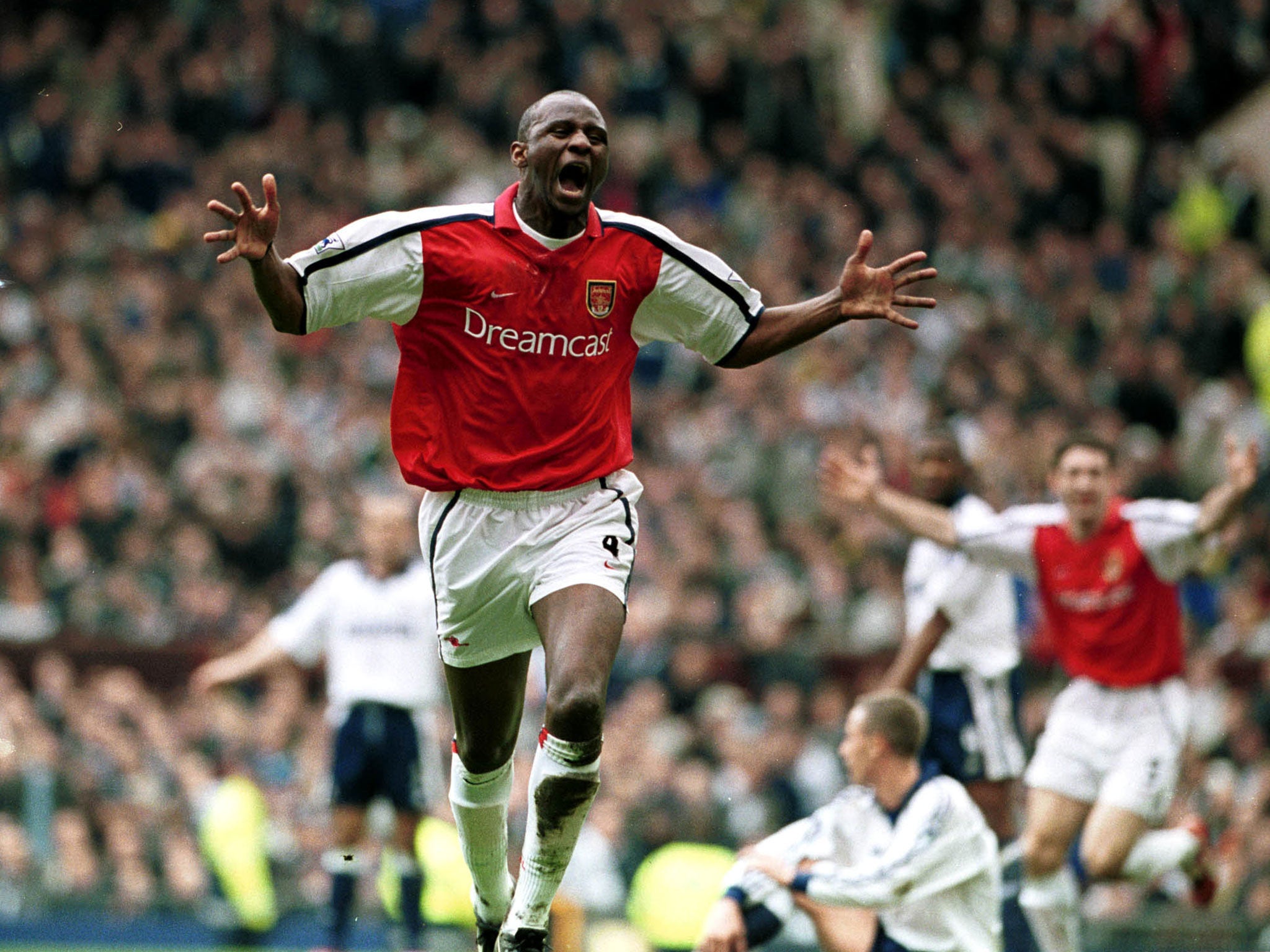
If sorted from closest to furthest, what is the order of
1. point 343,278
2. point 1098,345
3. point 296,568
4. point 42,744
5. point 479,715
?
point 343,278, point 479,715, point 42,744, point 296,568, point 1098,345

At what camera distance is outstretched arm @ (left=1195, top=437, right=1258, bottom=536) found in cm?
828

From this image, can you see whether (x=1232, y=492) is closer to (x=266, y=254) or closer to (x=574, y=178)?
(x=574, y=178)

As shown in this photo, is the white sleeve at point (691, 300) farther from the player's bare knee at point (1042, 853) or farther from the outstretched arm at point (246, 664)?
the outstretched arm at point (246, 664)

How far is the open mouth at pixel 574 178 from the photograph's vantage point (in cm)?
621

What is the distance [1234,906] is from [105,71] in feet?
41.0

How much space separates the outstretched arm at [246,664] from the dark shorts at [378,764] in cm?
64

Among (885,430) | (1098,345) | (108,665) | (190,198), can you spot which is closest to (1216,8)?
(1098,345)

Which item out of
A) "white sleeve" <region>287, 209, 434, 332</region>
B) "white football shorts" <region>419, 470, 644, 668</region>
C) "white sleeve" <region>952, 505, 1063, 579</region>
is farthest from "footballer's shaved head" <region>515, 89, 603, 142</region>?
"white sleeve" <region>952, 505, 1063, 579</region>

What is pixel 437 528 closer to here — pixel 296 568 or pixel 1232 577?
pixel 296 568

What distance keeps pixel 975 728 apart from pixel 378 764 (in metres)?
3.15

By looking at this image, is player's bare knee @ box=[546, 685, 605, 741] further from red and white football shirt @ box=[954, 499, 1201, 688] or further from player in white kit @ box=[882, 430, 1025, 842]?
player in white kit @ box=[882, 430, 1025, 842]

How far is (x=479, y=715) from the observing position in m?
6.74

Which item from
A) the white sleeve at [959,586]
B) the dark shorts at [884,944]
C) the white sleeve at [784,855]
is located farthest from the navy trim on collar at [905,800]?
the white sleeve at [959,586]

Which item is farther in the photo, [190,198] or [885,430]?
[190,198]
